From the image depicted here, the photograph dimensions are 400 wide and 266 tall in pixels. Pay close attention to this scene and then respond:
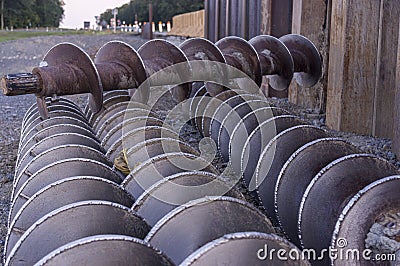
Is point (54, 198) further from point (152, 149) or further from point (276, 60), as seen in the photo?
point (276, 60)

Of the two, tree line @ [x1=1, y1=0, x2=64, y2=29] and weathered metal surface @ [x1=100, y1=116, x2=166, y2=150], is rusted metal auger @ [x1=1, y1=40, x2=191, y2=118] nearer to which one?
weathered metal surface @ [x1=100, y1=116, x2=166, y2=150]

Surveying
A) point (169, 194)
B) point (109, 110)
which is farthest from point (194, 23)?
point (169, 194)

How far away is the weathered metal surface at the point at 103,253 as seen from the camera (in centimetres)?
156

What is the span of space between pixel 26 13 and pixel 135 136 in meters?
53.2

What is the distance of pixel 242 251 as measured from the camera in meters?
1.54

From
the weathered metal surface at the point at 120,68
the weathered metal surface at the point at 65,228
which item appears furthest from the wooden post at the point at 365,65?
the weathered metal surface at the point at 65,228

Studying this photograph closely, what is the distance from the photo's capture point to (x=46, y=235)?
1.90 m

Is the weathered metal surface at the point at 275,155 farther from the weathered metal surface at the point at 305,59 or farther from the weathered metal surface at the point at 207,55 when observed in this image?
the weathered metal surface at the point at 305,59

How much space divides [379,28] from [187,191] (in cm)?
245

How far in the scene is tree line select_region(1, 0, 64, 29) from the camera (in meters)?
49.6

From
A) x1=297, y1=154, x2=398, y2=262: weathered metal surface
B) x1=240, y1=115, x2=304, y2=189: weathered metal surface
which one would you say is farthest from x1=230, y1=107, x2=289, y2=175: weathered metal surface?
x1=297, y1=154, x2=398, y2=262: weathered metal surface

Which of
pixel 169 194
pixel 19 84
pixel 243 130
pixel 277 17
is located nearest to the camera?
pixel 169 194

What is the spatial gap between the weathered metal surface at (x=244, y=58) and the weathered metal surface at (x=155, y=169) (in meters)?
1.51

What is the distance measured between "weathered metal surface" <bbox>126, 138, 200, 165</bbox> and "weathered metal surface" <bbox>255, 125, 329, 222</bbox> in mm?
430
